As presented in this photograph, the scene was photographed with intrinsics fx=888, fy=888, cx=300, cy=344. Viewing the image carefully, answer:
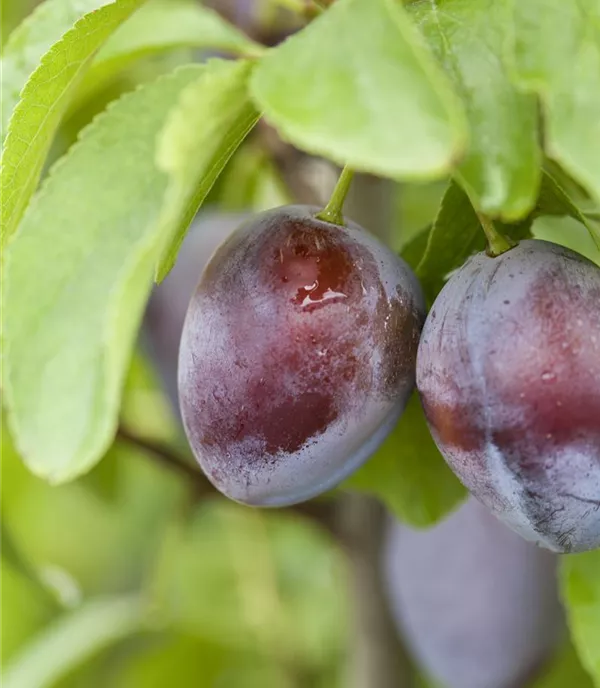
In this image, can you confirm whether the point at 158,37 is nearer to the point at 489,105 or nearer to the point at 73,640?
the point at 489,105

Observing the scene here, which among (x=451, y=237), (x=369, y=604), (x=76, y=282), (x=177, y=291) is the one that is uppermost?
(x=76, y=282)

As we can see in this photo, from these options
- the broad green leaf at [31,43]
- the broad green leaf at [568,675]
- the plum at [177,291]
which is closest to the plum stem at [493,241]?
the broad green leaf at [31,43]

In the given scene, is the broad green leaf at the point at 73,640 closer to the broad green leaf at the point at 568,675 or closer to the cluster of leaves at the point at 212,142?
the broad green leaf at the point at 568,675

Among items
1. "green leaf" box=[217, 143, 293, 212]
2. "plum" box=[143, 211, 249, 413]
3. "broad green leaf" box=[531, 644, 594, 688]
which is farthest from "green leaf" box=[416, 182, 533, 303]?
"broad green leaf" box=[531, 644, 594, 688]

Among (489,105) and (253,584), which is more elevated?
(489,105)

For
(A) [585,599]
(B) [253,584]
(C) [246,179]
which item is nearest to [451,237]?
(A) [585,599]

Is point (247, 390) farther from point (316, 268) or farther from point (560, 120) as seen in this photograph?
point (560, 120)
